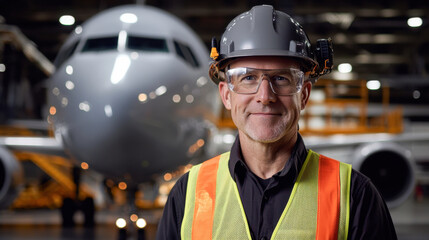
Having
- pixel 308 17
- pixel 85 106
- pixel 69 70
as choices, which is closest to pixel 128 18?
pixel 69 70

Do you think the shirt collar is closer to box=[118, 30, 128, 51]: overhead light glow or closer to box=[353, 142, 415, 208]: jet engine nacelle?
box=[118, 30, 128, 51]: overhead light glow

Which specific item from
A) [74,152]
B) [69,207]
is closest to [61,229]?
[69,207]

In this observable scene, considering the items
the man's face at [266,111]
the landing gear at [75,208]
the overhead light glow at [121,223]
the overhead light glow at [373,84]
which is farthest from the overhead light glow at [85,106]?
the overhead light glow at [373,84]

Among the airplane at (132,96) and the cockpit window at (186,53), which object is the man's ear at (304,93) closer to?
the airplane at (132,96)

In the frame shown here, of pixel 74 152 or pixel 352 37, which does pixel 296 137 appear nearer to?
pixel 74 152

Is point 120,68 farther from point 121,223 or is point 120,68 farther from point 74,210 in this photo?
point 74,210

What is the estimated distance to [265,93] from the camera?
5.48ft

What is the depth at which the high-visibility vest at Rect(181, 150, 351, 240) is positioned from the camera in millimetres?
1647

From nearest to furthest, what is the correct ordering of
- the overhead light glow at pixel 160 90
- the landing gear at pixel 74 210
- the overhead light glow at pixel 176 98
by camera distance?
the overhead light glow at pixel 160 90, the overhead light glow at pixel 176 98, the landing gear at pixel 74 210

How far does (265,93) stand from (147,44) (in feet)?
13.4

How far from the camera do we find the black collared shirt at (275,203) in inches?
63.1

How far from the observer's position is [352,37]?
781 inches

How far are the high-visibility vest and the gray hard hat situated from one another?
0.37 metres

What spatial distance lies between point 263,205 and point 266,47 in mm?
545
